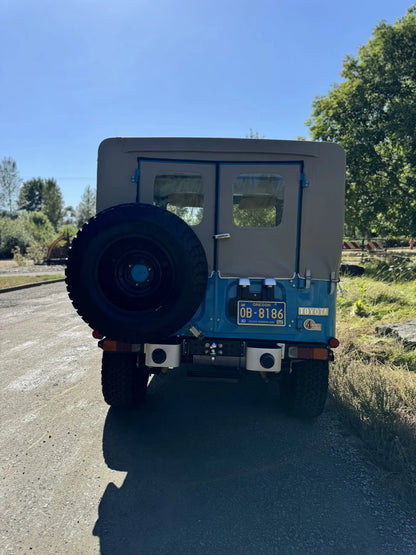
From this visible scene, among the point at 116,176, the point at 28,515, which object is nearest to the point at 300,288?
the point at 116,176

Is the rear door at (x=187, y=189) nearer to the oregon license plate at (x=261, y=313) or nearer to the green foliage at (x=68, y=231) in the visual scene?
the oregon license plate at (x=261, y=313)

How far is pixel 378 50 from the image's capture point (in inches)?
623

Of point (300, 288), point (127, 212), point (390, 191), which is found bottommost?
point (300, 288)

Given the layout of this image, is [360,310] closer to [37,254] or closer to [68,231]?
[37,254]

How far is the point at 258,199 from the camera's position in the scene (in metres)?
3.85

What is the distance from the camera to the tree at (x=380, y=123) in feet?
49.9

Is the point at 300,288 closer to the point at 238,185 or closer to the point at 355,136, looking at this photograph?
the point at 238,185

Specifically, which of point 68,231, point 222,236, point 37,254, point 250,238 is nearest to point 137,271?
point 222,236

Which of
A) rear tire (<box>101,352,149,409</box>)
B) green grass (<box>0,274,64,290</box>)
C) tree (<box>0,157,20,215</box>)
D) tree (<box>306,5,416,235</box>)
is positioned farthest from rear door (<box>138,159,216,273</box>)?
tree (<box>0,157,20,215</box>)

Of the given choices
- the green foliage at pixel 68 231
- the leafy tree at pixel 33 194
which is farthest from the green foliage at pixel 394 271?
the leafy tree at pixel 33 194

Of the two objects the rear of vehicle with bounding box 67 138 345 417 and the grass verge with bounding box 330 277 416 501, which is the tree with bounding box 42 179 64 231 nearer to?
the grass verge with bounding box 330 277 416 501

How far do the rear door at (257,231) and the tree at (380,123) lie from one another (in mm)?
13018

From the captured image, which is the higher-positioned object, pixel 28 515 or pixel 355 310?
pixel 355 310

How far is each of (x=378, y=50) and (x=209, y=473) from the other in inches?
696
